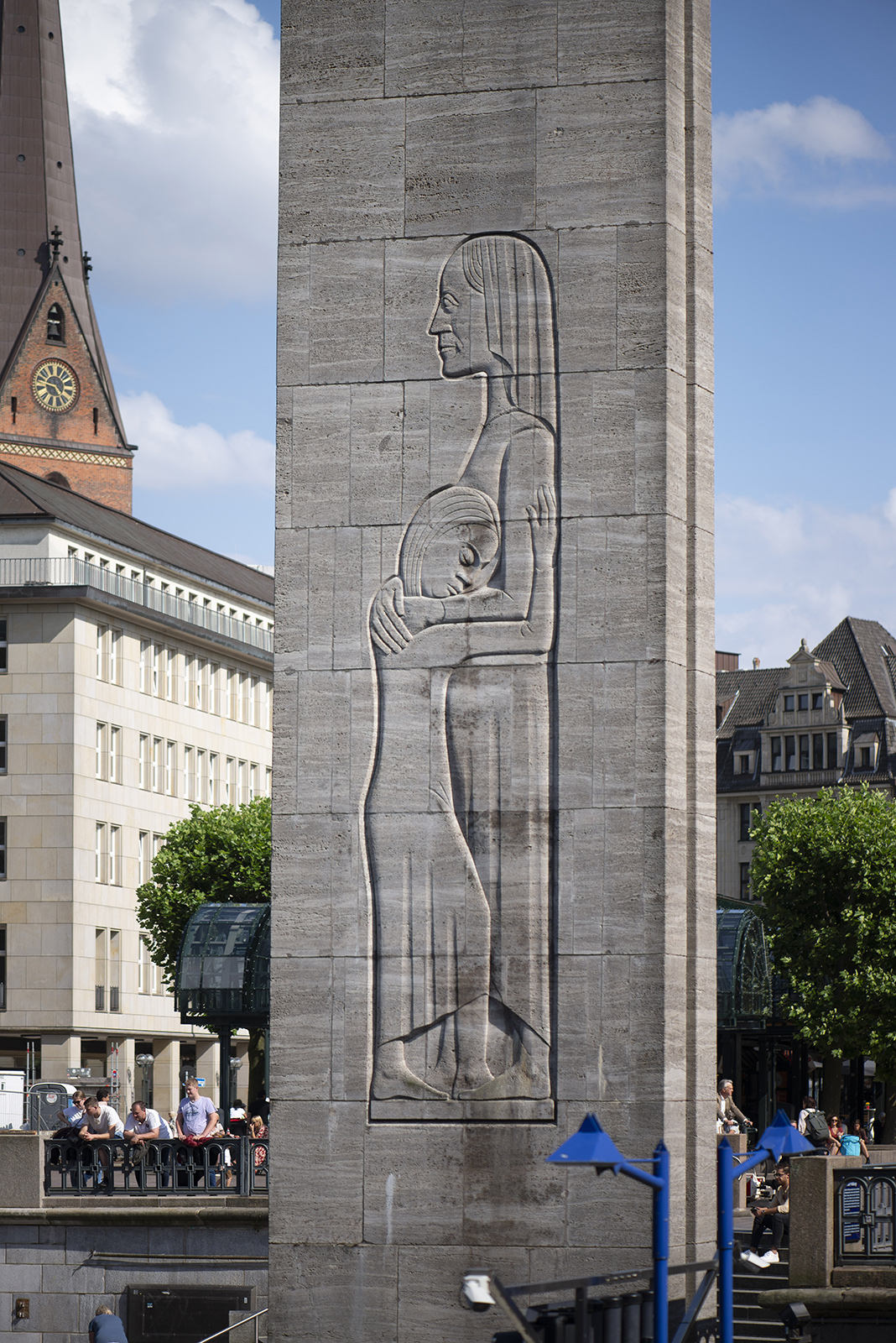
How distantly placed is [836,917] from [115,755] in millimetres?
35645

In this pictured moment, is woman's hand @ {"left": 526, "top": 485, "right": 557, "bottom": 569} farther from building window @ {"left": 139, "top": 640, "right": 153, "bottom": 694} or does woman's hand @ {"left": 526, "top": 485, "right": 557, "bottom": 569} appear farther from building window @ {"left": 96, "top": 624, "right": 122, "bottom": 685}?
building window @ {"left": 139, "top": 640, "right": 153, "bottom": 694}

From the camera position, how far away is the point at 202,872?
79000 millimetres

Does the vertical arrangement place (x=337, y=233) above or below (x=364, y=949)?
above

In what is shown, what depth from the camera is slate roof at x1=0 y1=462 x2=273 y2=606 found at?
91500mm

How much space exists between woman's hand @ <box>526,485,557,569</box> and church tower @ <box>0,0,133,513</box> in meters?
101

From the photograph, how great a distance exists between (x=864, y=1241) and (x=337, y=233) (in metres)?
11.9

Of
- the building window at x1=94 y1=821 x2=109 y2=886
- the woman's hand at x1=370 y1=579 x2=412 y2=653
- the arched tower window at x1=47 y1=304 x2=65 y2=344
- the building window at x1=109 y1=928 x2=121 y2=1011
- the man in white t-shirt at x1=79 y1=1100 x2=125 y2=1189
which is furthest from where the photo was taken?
the arched tower window at x1=47 y1=304 x2=65 y2=344

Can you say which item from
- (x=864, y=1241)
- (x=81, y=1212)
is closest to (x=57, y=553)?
(x=81, y=1212)

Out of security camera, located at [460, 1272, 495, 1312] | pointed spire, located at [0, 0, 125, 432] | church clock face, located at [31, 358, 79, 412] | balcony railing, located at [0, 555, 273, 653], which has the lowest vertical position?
security camera, located at [460, 1272, 495, 1312]

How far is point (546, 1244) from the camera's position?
17.3 meters

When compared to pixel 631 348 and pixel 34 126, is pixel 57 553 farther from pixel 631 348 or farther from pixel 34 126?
pixel 631 348

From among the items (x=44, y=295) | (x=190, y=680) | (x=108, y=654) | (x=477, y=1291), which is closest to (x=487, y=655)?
(x=477, y=1291)

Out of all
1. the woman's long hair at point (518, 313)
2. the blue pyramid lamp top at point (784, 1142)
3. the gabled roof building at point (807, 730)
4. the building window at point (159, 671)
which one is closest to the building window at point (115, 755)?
the building window at point (159, 671)

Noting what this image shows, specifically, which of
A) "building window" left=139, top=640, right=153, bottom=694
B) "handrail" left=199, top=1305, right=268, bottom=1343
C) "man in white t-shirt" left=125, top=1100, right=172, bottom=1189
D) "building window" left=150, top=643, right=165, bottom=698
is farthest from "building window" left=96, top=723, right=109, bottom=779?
"handrail" left=199, top=1305, right=268, bottom=1343
